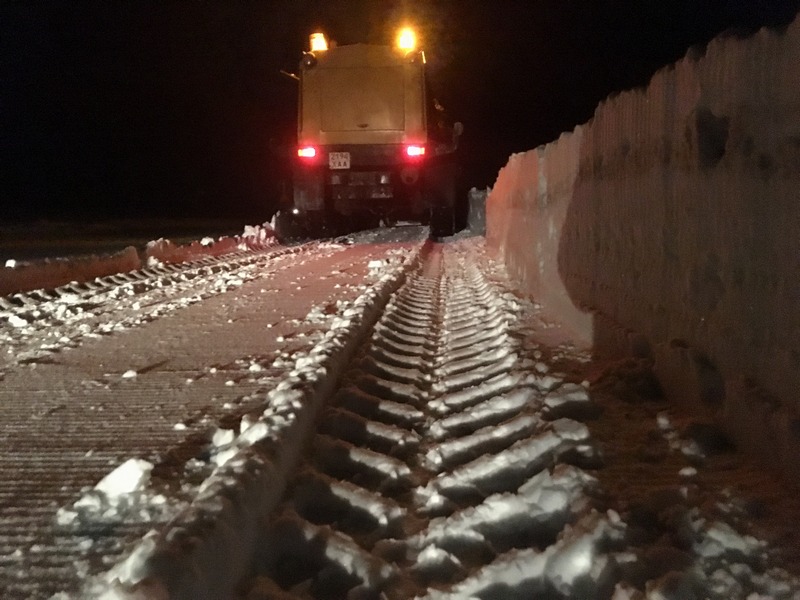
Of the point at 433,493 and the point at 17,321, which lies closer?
the point at 433,493

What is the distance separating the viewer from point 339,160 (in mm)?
15734

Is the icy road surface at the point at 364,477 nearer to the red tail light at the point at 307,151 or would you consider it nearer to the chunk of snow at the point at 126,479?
the chunk of snow at the point at 126,479

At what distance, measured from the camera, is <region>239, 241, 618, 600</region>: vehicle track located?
2.48 metres

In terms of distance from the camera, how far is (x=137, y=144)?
3406 centimetres

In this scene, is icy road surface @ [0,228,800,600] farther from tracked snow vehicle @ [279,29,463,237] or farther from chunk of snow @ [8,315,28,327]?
tracked snow vehicle @ [279,29,463,237]

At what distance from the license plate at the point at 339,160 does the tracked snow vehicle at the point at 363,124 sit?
19mm

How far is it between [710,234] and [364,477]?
5.82ft

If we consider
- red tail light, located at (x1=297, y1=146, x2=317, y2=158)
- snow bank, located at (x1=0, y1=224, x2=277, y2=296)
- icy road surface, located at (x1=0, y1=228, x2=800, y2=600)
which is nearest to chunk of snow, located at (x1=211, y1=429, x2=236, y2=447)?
icy road surface, located at (x1=0, y1=228, x2=800, y2=600)

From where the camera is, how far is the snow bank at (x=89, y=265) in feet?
26.5

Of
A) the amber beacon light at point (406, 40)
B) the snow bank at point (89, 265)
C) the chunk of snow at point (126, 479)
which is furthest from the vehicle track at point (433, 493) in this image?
the amber beacon light at point (406, 40)

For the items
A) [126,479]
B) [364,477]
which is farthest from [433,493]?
[126,479]

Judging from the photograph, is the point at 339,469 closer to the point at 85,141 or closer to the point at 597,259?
the point at 597,259

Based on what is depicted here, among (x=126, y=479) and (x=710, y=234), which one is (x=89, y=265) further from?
(x=710, y=234)

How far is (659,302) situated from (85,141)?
33935 mm
